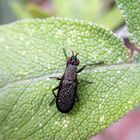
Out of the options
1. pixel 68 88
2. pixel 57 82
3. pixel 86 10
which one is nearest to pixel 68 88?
pixel 68 88

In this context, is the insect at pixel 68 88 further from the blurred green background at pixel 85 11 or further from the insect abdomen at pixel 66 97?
the blurred green background at pixel 85 11

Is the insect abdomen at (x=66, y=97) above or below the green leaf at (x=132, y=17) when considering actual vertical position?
below

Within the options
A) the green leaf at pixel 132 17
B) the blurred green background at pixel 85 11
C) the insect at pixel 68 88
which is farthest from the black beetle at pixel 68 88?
the blurred green background at pixel 85 11

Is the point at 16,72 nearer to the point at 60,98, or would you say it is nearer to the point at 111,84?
the point at 60,98

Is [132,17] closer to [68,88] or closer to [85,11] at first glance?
[68,88]

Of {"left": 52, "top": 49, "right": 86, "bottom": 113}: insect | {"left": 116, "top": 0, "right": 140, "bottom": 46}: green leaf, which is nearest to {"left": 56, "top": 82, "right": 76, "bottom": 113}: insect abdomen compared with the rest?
{"left": 52, "top": 49, "right": 86, "bottom": 113}: insect

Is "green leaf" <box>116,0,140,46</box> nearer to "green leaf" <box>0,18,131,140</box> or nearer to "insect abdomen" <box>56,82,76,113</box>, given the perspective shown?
"green leaf" <box>0,18,131,140</box>

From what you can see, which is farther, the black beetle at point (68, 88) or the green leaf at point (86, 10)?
the green leaf at point (86, 10)
